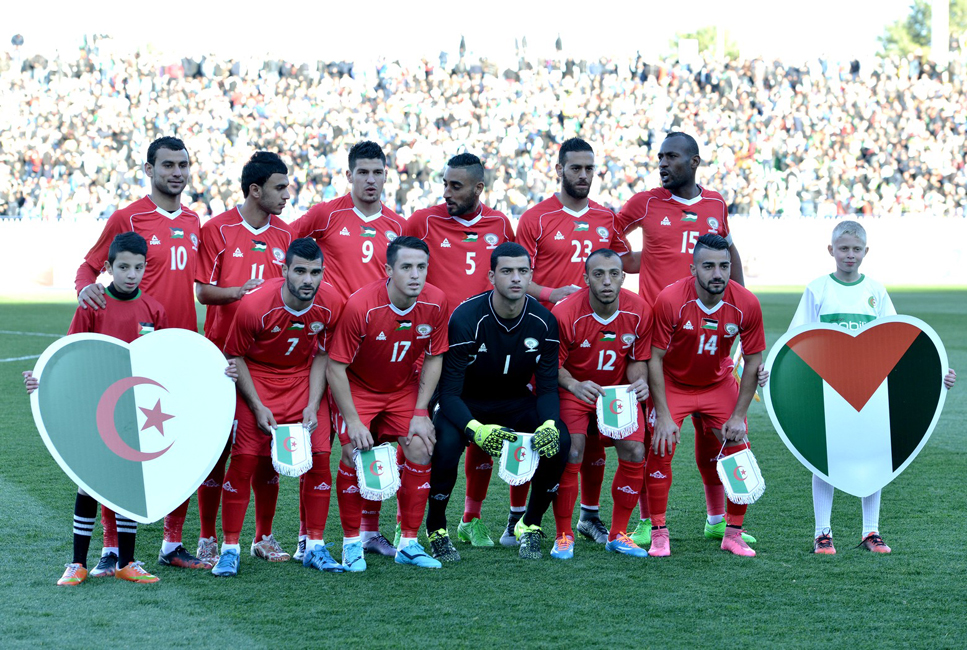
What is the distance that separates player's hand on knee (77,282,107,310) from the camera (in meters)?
4.54

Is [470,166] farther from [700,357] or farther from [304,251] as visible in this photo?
[700,357]

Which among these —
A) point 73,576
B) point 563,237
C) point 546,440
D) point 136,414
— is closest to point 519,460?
point 546,440

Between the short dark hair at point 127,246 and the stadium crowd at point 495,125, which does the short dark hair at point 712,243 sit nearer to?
the short dark hair at point 127,246

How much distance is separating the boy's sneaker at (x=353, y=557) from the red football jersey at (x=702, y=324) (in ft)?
5.47

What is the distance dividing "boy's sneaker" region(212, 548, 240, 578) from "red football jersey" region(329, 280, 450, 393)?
0.94 metres

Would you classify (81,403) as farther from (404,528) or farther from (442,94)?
(442,94)

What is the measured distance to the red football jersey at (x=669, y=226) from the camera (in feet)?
19.1

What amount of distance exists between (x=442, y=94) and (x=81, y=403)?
25.5m

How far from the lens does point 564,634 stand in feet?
12.6

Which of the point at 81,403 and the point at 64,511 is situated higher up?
the point at 81,403

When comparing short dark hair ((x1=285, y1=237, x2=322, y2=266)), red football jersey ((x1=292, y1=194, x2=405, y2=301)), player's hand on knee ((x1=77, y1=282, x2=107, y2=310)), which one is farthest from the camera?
red football jersey ((x1=292, y1=194, x2=405, y2=301))

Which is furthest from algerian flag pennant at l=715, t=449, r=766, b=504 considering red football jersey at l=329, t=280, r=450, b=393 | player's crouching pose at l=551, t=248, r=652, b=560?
red football jersey at l=329, t=280, r=450, b=393

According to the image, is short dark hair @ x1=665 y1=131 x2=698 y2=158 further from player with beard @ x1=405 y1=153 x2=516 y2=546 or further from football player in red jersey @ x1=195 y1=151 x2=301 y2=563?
football player in red jersey @ x1=195 y1=151 x2=301 y2=563

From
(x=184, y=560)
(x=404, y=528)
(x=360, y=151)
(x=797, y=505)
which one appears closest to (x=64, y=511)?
(x=184, y=560)
